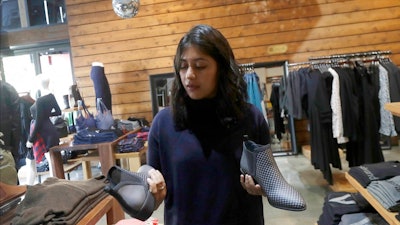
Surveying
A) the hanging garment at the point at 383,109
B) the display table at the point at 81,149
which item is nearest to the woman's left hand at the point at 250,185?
the display table at the point at 81,149

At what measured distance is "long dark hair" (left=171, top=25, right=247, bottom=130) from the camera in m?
1.06

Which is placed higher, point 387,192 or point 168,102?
point 168,102

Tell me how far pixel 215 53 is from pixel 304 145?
4593 millimetres

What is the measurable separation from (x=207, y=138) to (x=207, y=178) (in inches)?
5.0

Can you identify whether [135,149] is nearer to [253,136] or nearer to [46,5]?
[253,136]

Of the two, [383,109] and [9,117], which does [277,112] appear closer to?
[383,109]

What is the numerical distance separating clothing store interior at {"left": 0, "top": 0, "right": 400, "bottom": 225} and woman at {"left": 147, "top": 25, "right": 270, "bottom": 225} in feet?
0.10

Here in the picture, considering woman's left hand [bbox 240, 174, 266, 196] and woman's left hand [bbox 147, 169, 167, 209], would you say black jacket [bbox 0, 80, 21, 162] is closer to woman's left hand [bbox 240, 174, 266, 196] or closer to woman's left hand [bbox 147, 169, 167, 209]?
woman's left hand [bbox 147, 169, 167, 209]

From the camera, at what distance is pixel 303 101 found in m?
3.68

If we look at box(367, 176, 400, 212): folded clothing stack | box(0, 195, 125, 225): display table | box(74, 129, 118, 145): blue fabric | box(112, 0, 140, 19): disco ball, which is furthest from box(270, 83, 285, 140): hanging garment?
box(0, 195, 125, 225): display table

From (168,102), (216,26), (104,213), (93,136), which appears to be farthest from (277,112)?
(104,213)

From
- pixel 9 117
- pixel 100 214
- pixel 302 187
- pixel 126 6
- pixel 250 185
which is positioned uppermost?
pixel 126 6

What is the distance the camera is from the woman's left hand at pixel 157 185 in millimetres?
1012

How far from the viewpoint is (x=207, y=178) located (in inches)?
42.7
